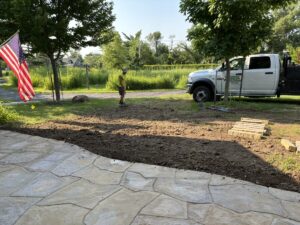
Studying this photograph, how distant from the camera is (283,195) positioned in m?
3.93

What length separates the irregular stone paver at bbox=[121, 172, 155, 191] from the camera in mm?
4159

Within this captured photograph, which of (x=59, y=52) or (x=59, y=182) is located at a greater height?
(x=59, y=52)

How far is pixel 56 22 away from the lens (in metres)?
12.9

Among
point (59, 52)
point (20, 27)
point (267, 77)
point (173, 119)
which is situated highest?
point (20, 27)

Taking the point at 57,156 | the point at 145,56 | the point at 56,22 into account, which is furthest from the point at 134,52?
the point at 57,156

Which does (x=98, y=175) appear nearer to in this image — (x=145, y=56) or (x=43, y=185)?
(x=43, y=185)

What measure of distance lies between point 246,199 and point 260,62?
9.79m

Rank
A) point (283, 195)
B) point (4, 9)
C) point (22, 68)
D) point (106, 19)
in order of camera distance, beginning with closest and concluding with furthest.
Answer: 1. point (283, 195)
2. point (22, 68)
3. point (4, 9)
4. point (106, 19)

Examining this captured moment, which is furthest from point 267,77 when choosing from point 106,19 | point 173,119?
point 106,19

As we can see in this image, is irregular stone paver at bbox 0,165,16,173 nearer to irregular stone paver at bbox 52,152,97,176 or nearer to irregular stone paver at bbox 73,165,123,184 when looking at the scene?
irregular stone paver at bbox 52,152,97,176

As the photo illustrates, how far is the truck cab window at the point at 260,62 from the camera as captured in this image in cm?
1252

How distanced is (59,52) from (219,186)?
11642 millimetres

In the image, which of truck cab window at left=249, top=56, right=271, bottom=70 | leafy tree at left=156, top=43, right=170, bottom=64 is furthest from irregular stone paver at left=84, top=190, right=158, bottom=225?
leafy tree at left=156, top=43, right=170, bottom=64

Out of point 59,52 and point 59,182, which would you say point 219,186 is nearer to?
point 59,182
